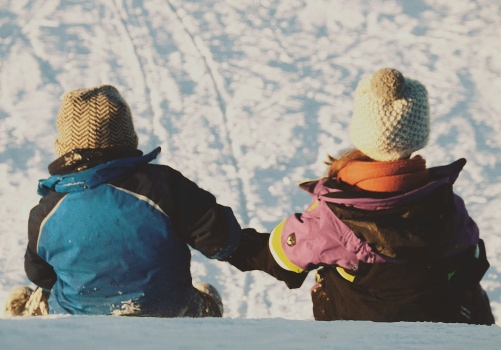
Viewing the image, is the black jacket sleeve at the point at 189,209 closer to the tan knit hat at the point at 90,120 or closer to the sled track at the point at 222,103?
the tan knit hat at the point at 90,120

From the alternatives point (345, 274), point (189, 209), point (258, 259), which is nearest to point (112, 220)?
point (189, 209)

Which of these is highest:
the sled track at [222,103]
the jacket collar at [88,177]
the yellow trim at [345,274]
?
the jacket collar at [88,177]

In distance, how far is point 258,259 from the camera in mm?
1967

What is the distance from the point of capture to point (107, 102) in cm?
171

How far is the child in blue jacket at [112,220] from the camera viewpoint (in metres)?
1.62

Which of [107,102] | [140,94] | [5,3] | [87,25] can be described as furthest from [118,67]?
[107,102]

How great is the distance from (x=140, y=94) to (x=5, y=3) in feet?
7.89

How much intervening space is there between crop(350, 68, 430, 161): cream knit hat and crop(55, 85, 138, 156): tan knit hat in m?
0.84

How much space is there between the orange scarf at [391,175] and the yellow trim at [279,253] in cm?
41

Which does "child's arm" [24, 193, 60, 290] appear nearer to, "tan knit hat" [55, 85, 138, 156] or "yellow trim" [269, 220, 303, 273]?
"tan knit hat" [55, 85, 138, 156]

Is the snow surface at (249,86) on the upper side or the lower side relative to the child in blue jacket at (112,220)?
lower

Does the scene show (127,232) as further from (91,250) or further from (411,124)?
(411,124)

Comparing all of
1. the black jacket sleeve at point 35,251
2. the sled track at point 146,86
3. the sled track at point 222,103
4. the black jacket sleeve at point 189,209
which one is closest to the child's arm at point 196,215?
the black jacket sleeve at point 189,209

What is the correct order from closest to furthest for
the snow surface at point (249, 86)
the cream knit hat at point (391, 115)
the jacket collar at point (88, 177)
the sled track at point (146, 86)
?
1. the cream knit hat at point (391, 115)
2. the jacket collar at point (88, 177)
3. the snow surface at point (249, 86)
4. the sled track at point (146, 86)
